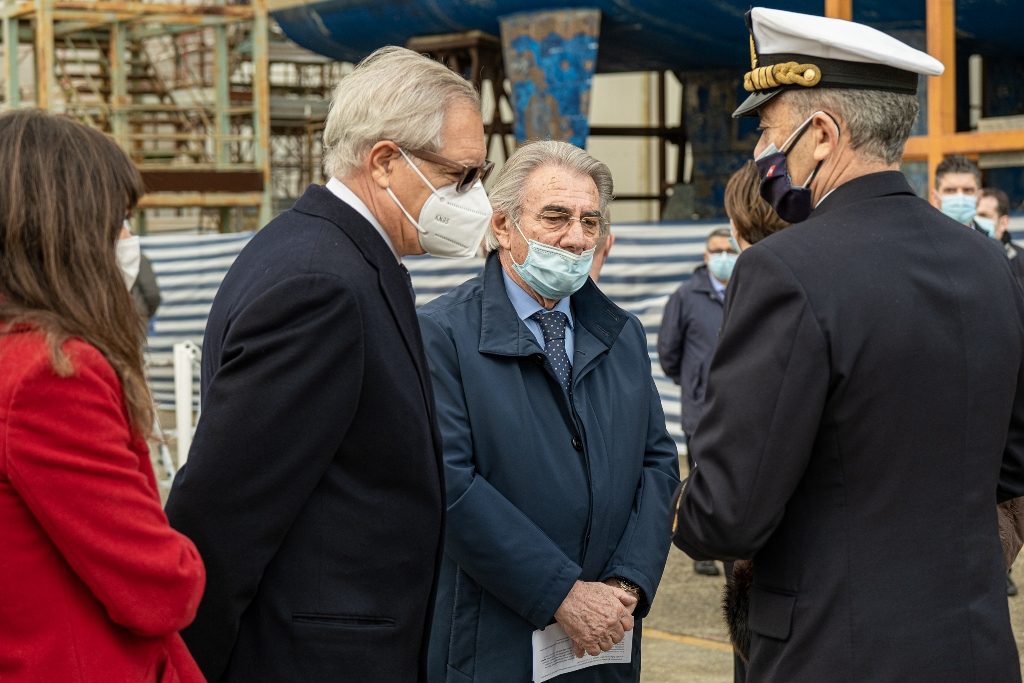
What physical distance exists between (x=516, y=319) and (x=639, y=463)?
1.63 feet

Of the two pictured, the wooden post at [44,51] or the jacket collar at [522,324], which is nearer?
the jacket collar at [522,324]

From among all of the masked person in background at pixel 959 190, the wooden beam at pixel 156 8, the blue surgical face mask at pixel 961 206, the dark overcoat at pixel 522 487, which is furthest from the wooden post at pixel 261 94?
the dark overcoat at pixel 522 487

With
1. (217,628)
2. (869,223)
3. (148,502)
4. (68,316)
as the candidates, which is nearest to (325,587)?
(217,628)

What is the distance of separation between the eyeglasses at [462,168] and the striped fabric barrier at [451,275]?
6.14 meters

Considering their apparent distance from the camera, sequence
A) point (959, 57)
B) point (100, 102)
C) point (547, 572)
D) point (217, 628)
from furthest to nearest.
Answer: point (100, 102), point (959, 57), point (547, 572), point (217, 628)

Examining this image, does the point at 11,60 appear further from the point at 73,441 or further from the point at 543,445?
the point at 73,441

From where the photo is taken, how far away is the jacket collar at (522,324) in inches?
132

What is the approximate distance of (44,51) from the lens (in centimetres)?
1791

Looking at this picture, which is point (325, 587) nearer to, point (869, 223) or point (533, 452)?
point (533, 452)

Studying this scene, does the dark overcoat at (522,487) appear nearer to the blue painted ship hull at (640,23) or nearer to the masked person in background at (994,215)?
the masked person in background at (994,215)

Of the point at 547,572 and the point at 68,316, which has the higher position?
the point at 68,316

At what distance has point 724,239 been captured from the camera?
26.3 feet

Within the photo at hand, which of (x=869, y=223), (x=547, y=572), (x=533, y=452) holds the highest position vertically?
(x=869, y=223)

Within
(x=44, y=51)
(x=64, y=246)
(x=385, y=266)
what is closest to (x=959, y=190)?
(x=385, y=266)
